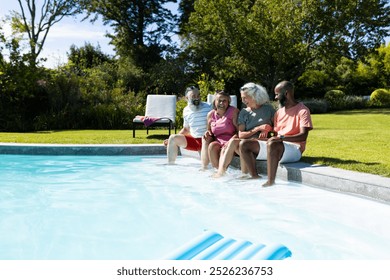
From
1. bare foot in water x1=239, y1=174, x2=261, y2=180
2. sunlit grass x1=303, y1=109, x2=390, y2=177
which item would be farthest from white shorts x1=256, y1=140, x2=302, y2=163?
sunlit grass x1=303, y1=109, x2=390, y2=177

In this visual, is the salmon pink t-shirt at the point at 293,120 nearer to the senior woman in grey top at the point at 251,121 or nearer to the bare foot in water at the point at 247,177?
the senior woman in grey top at the point at 251,121

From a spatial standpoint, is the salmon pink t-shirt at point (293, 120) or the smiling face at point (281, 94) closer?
the salmon pink t-shirt at point (293, 120)

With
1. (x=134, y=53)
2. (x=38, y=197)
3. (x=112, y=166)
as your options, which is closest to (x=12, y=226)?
(x=38, y=197)

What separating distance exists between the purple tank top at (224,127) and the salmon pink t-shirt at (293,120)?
73 cm

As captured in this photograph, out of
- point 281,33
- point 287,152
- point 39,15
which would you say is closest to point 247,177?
point 287,152

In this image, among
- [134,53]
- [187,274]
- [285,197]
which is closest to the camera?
[187,274]

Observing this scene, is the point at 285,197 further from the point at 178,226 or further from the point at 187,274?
the point at 187,274

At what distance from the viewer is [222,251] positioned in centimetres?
274

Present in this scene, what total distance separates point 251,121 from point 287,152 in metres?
0.73

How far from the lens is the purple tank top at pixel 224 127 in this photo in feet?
20.8

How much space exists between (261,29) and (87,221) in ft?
77.2

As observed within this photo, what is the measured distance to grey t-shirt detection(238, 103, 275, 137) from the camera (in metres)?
6.02

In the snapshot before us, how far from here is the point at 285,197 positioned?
200 inches

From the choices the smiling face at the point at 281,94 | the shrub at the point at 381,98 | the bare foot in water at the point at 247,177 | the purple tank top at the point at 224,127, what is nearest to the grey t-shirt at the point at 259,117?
the purple tank top at the point at 224,127
